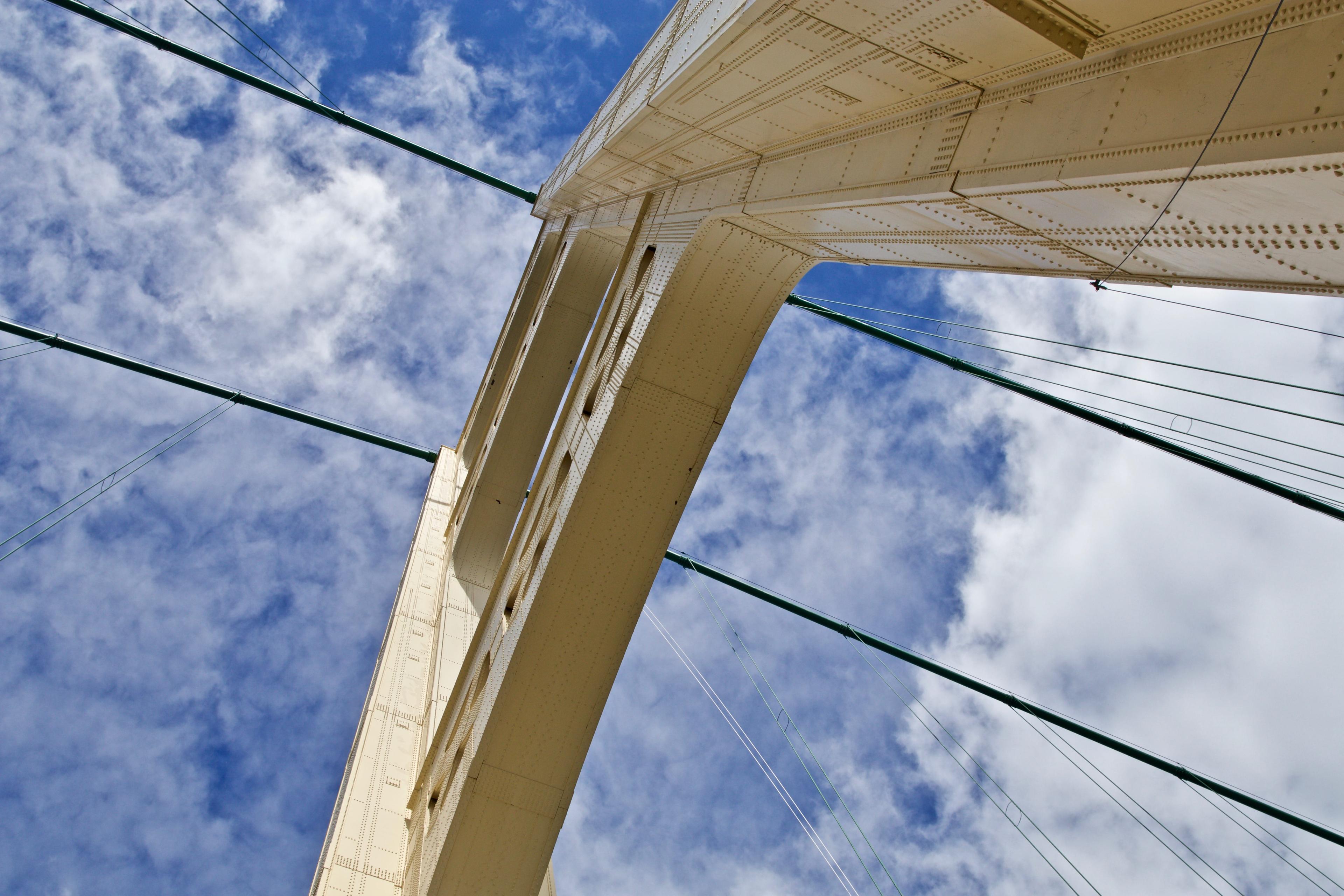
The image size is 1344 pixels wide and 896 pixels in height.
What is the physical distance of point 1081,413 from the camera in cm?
1565

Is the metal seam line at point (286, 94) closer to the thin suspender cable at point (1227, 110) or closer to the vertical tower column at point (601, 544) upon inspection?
the vertical tower column at point (601, 544)

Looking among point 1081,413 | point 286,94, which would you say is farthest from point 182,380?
point 1081,413

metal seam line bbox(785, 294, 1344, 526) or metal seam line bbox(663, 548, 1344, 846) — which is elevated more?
metal seam line bbox(785, 294, 1344, 526)

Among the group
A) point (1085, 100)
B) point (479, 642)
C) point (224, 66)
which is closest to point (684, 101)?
point (1085, 100)

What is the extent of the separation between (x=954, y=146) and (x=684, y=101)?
380 centimetres

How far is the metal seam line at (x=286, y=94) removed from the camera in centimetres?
1703

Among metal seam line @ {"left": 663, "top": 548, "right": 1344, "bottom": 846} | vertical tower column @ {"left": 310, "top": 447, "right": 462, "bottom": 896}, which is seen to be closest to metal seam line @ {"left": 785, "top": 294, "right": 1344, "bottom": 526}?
metal seam line @ {"left": 663, "top": 548, "right": 1344, "bottom": 846}

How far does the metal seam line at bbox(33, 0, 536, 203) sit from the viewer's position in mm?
17031

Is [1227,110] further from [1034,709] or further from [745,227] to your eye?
[1034,709]

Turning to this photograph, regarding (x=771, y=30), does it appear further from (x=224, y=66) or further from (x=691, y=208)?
(x=224, y=66)

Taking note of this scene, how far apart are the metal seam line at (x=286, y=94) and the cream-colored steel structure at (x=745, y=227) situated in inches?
202

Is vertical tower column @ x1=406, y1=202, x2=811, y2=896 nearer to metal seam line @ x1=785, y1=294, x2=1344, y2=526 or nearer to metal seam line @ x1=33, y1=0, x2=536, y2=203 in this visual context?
metal seam line @ x1=785, y1=294, x2=1344, y2=526

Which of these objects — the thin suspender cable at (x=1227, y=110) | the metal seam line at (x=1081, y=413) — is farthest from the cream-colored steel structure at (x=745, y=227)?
the metal seam line at (x=1081, y=413)

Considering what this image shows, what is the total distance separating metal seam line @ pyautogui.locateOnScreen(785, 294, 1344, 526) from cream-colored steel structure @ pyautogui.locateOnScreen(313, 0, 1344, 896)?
11.0ft
